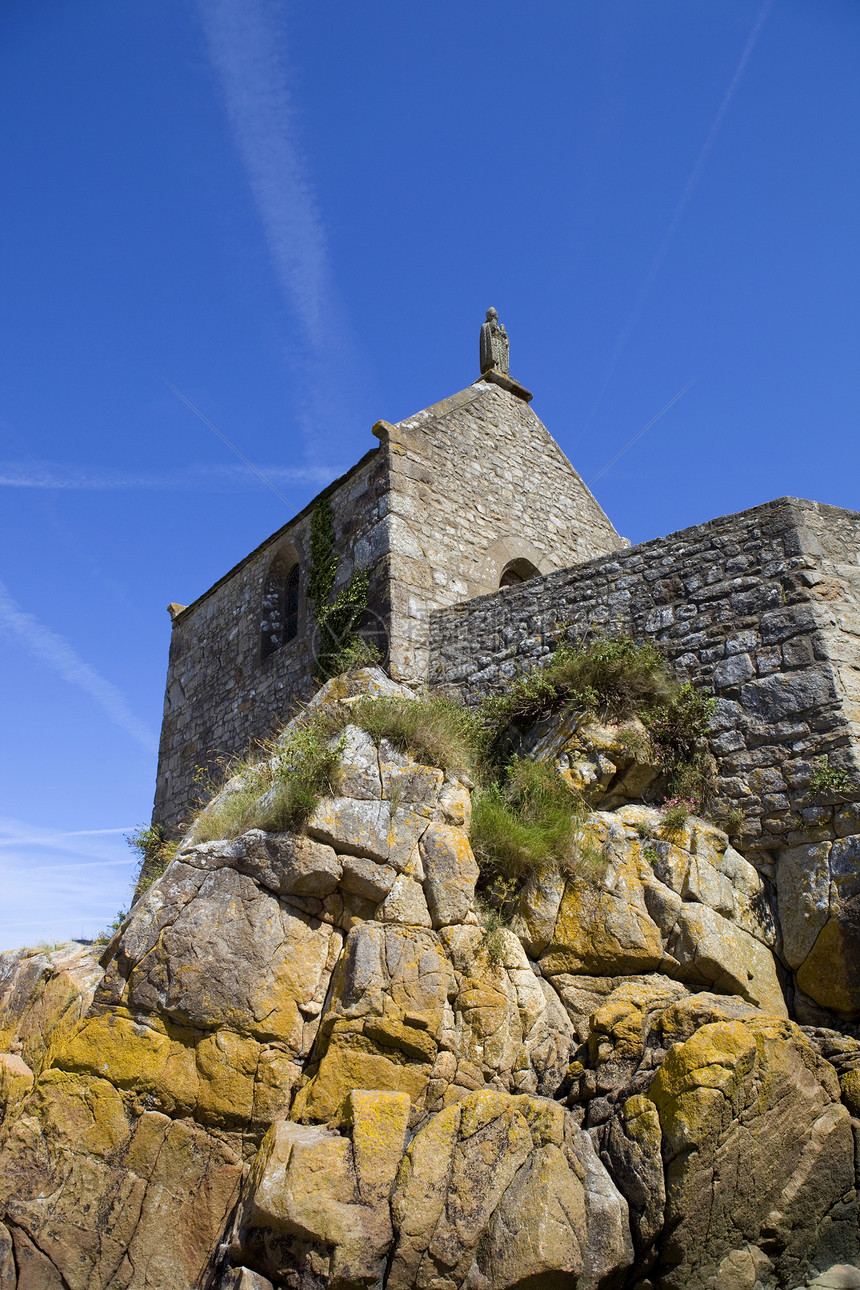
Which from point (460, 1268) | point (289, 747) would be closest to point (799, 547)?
point (289, 747)

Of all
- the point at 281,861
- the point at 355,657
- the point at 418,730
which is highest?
the point at 355,657

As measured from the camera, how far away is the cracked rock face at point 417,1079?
16.0 feet

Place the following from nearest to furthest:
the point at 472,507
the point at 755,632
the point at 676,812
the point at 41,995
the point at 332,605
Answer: the point at 41,995
the point at 676,812
the point at 755,632
the point at 332,605
the point at 472,507

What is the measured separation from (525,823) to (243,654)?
274 inches

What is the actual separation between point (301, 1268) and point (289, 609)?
917 cm

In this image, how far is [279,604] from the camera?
42.6ft

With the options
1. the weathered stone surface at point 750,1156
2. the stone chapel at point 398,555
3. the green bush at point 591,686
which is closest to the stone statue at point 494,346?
the stone chapel at point 398,555

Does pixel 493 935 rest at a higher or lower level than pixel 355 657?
lower

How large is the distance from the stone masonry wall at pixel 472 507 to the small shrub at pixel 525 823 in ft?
8.60

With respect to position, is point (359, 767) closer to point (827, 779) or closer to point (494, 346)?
point (827, 779)

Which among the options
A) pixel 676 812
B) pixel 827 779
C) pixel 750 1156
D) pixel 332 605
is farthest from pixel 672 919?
pixel 332 605

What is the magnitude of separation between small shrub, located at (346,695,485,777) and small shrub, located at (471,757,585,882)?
0.42m

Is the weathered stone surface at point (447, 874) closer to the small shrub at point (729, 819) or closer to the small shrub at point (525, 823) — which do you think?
the small shrub at point (525, 823)

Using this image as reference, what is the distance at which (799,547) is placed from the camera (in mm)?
7891
